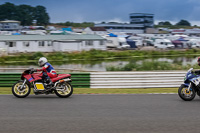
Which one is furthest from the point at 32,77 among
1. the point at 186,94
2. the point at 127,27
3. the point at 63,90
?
the point at 127,27

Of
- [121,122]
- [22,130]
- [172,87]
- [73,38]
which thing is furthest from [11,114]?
[73,38]

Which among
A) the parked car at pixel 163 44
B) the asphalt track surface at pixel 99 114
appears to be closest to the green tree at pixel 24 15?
the parked car at pixel 163 44

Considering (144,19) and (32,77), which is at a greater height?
(144,19)

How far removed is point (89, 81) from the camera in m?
14.7

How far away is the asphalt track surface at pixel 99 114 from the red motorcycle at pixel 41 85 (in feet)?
0.81

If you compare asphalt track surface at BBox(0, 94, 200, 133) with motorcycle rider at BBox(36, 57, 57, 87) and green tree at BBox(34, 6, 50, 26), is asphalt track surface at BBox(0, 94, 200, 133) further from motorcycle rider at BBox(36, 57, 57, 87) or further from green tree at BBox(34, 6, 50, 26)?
green tree at BBox(34, 6, 50, 26)

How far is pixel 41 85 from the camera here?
36.6 feet

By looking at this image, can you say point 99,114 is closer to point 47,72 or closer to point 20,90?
point 47,72

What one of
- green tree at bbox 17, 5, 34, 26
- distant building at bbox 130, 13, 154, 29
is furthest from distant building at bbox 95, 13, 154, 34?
green tree at bbox 17, 5, 34, 26

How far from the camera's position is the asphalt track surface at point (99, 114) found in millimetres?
6793

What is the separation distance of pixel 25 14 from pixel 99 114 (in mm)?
151499

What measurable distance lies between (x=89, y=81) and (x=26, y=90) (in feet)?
13.6

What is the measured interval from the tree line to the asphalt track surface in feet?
472

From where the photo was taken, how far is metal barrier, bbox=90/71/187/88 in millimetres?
14656
